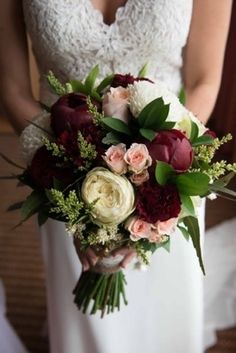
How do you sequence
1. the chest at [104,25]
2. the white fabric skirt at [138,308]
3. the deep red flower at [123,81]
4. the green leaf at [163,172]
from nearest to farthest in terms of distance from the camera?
the green leaf at [163,172], the deep red flower at [123,81], the chest at [104,25], the white fabric skirt at [138,308]

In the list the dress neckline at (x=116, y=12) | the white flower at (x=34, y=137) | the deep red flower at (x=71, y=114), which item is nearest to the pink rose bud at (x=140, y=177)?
the deep red flower at (x=71, y=114)

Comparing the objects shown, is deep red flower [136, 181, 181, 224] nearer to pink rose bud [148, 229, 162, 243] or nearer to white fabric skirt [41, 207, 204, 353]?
pink rose bud [148, 229, 162, 243]

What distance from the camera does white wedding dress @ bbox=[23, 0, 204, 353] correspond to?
1205 mm

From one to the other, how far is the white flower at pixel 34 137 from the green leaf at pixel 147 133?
21cm

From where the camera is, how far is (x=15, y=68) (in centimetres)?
128

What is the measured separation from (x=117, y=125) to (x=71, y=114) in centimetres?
8

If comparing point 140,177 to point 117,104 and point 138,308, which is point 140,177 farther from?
point 138,308

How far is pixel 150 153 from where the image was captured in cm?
80

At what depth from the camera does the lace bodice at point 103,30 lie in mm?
1201

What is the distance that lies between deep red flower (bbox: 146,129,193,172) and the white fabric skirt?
1.81 ft

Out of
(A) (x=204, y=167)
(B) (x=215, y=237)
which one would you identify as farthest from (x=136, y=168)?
(B) (x=215, y=237)

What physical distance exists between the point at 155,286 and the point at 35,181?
2.12 feet

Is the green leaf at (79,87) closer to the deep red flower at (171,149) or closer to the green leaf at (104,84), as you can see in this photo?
the green leaf at (104,84)

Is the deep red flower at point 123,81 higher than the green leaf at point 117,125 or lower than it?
higher
